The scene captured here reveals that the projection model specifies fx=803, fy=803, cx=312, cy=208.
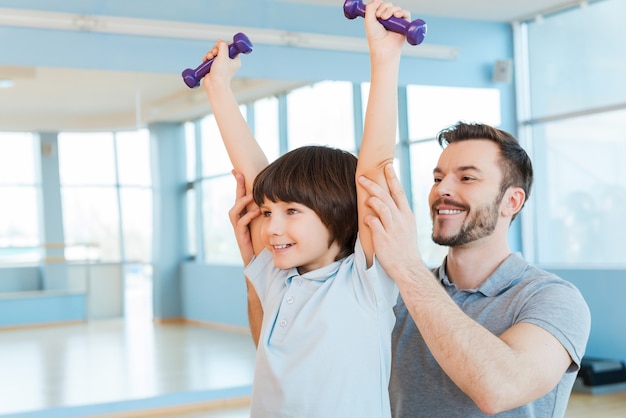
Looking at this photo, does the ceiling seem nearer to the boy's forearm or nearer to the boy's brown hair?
the boy's forearm

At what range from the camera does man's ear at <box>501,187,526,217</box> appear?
1.70 metres

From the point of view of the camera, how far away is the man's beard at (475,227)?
1644mm

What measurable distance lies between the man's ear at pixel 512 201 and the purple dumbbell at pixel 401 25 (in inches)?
20.3

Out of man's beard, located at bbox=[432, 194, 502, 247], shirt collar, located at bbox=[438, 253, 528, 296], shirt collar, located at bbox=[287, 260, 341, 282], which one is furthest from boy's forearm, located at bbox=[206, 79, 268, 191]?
shirt collar, located at bbox=[438, 253, 528, 296]

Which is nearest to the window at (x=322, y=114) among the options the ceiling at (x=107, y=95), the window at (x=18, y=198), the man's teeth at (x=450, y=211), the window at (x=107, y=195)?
the ceiling at (x=107, y=95)

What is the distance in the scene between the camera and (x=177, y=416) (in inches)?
195

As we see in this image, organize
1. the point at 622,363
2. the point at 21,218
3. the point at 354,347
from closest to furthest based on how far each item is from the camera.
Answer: the point at 354,347
the point at 21,218
the point at 622,363

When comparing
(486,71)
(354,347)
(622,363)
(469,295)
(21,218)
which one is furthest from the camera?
(486,71)

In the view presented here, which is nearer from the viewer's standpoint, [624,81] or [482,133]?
[482,133]

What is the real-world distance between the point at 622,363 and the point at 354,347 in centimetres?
453

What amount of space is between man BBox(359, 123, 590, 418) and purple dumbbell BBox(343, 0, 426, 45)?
0.75ft

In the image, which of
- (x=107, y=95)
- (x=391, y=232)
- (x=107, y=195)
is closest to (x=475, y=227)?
(x=391, y=232)

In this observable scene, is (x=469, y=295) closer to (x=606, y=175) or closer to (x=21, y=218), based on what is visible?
(x=21, y=218)

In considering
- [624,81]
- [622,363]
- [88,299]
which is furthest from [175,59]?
[622,363]
